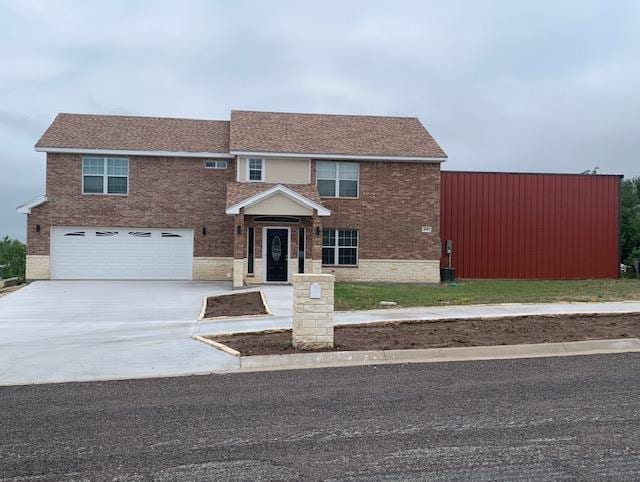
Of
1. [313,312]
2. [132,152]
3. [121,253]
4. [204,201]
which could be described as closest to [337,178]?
[204,201]

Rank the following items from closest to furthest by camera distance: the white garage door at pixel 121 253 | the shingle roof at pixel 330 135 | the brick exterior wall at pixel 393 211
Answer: the white garage door at pixel 121 253 < the shingle roof at pixel 330 135 < the brick exterior wall at pixel 393 211

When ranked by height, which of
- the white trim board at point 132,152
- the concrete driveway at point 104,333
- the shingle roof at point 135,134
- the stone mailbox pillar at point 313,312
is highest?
the shingle roof at point 135,134

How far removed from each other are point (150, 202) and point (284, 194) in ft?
21.1

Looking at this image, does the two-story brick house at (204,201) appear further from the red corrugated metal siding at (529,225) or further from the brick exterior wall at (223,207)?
the red corrugated metal siding at (529,225)

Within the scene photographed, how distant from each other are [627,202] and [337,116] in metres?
→ 20.3

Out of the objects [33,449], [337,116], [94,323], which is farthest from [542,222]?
[33,449]

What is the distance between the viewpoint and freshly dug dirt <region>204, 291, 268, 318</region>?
15250 millimetres

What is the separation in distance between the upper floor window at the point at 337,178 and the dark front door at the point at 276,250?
2.77 metres

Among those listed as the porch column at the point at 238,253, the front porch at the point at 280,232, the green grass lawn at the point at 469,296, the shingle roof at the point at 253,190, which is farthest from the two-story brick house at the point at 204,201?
the green grass lawn at the point at 469,296

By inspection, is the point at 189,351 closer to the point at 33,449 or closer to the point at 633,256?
the point at 33,449

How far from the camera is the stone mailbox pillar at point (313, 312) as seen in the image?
9.73 metres

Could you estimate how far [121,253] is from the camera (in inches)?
999

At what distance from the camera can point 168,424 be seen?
595cm

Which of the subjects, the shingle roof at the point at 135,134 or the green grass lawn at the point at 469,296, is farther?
the shingle roof at the point at 135,134
